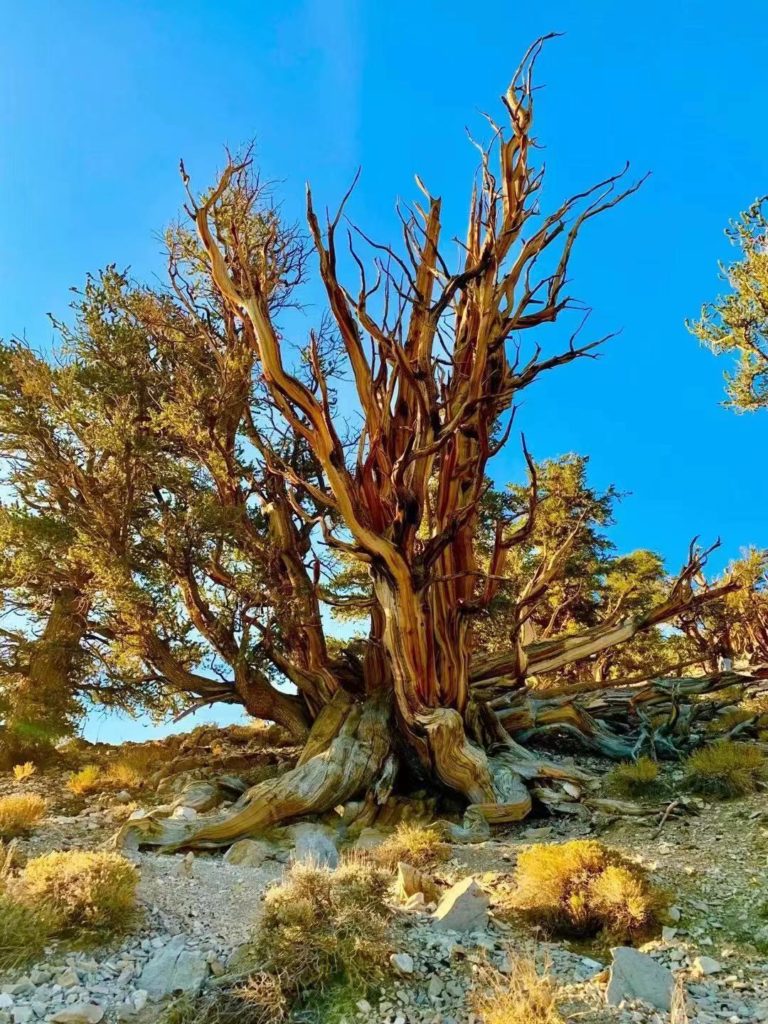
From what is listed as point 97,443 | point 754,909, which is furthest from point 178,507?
point 754,909

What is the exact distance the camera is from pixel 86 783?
7.62 meters

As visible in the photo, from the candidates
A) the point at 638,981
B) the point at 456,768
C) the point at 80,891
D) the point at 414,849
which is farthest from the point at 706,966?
the point at 456,768

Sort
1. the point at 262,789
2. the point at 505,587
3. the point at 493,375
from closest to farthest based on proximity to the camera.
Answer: the point at 262,789 < the point at 493,375 < the point at 505,587

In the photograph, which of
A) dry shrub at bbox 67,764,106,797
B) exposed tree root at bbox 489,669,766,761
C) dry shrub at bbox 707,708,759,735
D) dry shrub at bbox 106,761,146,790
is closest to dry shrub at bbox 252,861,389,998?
dry shrub at bbox 67,764,106,797

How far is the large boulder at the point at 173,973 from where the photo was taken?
3027 mm

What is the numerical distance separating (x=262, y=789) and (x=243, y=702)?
210cm

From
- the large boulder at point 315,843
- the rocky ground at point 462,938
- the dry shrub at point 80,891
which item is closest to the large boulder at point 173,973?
the rocky ground at point 462,938

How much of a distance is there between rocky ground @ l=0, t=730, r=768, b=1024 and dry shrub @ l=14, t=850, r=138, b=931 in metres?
0.14

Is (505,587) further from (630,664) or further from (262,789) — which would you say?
(262,789)

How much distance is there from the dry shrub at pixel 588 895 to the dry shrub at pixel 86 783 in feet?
17.7

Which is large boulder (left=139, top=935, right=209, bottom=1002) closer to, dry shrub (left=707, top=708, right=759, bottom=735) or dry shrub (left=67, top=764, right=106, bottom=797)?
dry shrub (left=67, top=764, right=106, bottom=797)

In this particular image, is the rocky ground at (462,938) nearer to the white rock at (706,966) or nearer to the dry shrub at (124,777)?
the white rock at (706,966)

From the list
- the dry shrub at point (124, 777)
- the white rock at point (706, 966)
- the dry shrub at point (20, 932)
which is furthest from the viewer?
the dry shrub at point (124, 777)

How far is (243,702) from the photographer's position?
28.2 feet
